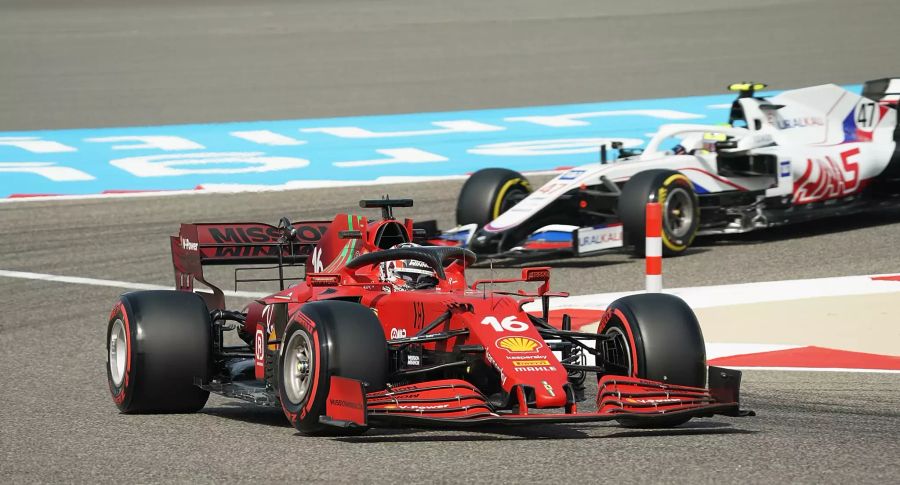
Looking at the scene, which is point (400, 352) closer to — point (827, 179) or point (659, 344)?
point (659, 344)

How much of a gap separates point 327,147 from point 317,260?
12.3 meters

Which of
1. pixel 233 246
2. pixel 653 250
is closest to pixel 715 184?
pixel 653 250

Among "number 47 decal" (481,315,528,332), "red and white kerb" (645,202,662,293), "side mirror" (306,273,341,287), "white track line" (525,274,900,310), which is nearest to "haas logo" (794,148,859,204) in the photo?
"white track line" (525,274,900,310)

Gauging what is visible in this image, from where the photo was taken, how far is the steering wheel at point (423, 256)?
8562mm

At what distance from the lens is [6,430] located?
8219 millimetres

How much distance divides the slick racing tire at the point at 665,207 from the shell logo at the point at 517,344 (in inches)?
283

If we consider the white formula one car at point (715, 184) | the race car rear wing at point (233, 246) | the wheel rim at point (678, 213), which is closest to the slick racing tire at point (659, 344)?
the race car rear wing at point (233, 246)

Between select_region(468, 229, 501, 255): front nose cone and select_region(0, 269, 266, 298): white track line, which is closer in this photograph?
select_region(0, 269, 266, 298): white track line

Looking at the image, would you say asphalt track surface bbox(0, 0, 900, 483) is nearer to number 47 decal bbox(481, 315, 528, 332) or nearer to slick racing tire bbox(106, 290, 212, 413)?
slick racing tire bbox(106, 290, 212, 413)

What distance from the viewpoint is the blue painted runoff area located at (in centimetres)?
2005

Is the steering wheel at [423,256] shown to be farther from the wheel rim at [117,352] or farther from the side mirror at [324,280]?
the wheel rim at [117,352]

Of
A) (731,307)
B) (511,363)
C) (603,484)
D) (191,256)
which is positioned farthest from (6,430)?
(731,307)

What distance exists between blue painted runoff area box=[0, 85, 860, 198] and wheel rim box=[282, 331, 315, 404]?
1179 cm

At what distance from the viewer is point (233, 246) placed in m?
10.2
